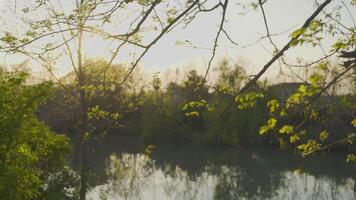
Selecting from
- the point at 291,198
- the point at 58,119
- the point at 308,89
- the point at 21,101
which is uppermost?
the point at 58,119

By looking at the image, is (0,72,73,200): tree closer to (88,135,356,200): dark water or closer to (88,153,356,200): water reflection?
(88,135,356,200): dark water

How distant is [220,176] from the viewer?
2506cm

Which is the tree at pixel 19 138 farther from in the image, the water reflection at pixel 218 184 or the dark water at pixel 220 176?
the water reflection at pixel 218 184

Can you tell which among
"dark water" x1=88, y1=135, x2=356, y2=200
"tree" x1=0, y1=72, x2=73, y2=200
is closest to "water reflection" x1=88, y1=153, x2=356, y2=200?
"dark water" x1=88, y1=135, x2=356, y2=200

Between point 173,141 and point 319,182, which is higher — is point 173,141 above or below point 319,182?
above

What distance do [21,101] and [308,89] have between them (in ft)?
21.7

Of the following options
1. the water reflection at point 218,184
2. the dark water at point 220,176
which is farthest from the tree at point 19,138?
the water reflection at point 218,184

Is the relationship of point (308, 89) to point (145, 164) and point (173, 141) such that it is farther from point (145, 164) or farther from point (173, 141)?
point (173, 141)

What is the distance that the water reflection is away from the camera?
20328mm

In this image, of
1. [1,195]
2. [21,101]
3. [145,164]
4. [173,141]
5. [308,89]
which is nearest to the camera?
[308,89]

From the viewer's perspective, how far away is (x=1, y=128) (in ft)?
26.7

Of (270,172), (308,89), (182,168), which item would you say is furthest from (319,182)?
(308,89)

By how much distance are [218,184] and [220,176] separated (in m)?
2.12

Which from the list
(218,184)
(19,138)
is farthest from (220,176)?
(19,138)
